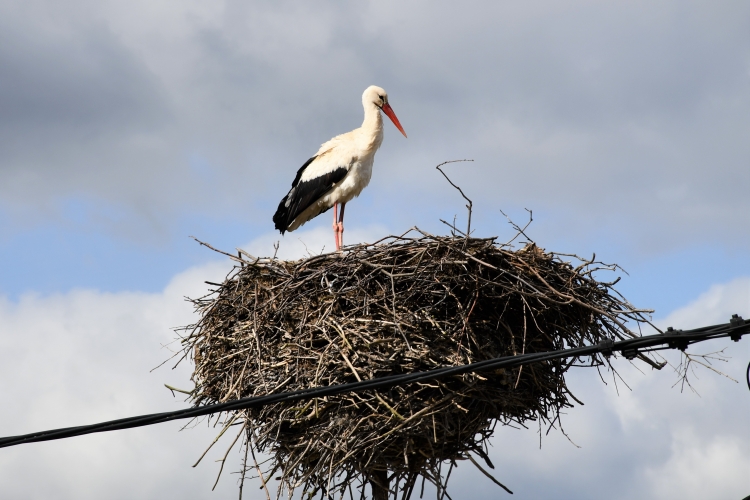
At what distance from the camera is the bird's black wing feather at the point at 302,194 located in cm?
1048

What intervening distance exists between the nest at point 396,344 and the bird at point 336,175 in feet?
8.49

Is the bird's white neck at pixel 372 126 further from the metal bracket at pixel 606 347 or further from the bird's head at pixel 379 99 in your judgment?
the metal bracket at pixel 606 347

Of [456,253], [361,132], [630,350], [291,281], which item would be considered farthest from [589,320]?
[361,132]

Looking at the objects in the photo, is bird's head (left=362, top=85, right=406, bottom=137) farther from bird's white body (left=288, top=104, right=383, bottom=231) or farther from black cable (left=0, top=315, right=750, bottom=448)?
black cable (left=0, top=315, right=750, bottom=448)

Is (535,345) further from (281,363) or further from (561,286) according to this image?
(281,363)

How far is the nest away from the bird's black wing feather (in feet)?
8.37

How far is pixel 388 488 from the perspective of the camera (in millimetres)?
8094

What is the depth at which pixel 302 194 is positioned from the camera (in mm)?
10602

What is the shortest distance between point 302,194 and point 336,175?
45cm

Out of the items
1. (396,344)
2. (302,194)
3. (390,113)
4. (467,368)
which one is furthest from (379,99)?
(467,368)

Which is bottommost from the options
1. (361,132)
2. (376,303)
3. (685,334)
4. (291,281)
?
(685,334)

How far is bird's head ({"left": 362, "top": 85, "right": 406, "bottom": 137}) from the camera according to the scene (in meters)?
10.9

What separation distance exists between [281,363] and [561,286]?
2.31m

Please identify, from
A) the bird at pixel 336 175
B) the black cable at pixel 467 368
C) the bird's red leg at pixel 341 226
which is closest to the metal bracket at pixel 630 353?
the black cable at pixel 467 368
